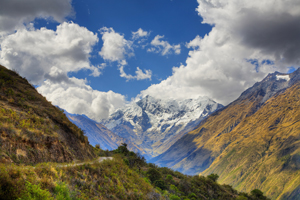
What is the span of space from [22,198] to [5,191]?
2.96 ft

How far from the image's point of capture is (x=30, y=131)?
63.3 feet

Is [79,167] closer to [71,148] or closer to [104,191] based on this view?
[104,191]

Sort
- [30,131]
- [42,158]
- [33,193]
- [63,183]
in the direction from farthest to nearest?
[30,131]
[42,158]
[63,183]
[33,193]

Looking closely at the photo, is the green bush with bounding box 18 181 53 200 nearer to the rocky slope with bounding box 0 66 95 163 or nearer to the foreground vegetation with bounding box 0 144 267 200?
the foreground vegetation with bounding box 0 144 267 200

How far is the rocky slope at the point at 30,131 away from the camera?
1664 centimetres

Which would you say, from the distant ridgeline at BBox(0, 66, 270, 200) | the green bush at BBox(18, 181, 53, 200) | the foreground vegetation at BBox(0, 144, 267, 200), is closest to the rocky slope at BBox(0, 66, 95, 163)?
the distant ridgeline at BBox(0, 66, 270, 200)

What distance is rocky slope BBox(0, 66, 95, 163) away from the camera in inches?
655

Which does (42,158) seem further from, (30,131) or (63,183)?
(63,183)

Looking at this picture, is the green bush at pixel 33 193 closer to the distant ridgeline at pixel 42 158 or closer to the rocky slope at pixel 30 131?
the distant ridgeline at pixel 42 158

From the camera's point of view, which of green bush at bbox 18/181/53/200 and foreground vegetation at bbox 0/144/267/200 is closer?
green bush at bbox 18/181/53/200

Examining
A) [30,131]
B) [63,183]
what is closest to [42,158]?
[30,131]

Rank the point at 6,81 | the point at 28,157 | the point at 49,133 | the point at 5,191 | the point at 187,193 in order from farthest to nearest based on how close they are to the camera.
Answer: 1. the point at 187,193
2. the point at 6,81
3. the point at 49,133
4. the point at 28,157
5. the point at 5,191

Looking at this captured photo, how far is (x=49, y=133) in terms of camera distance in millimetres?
22141

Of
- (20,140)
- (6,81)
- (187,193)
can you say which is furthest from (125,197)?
(187,193)
